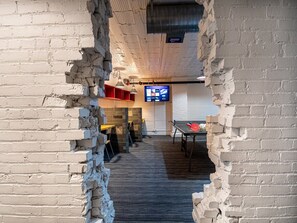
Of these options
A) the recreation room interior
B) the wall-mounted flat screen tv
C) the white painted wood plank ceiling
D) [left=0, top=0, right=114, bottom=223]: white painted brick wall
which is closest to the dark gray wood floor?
the recreation room interior

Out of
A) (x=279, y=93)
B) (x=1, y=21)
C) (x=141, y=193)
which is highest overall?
(x=1, y=21)

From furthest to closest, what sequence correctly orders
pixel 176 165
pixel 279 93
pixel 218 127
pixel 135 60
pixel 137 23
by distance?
pixel 135 60 < pixel 176 165 < pixel 137 23 < pixel 218 127 < pixel 279 93

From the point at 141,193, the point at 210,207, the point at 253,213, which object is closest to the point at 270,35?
the point at 253,213

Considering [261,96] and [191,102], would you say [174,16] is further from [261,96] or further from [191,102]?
[191,102]

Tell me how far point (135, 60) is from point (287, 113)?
14.6ft

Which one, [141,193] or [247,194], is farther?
[141,193]

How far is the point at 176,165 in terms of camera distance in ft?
15.4

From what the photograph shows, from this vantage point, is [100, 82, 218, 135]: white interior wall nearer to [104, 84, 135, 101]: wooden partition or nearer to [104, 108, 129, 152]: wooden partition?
[104, 84, 135, 101]: wooden partition

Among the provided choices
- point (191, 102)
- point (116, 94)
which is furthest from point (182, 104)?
point (116, 94)

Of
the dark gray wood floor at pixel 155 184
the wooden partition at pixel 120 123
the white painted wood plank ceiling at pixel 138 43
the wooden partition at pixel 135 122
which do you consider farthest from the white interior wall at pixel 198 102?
the wooden partition at pixel 120 123

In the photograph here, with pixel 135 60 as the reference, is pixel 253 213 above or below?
below

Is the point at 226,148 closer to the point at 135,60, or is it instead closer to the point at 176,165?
the point at 176,165

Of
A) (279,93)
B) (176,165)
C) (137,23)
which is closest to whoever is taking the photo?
(279,93)

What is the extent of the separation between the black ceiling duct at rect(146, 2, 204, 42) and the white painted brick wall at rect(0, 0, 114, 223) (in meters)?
1.04
